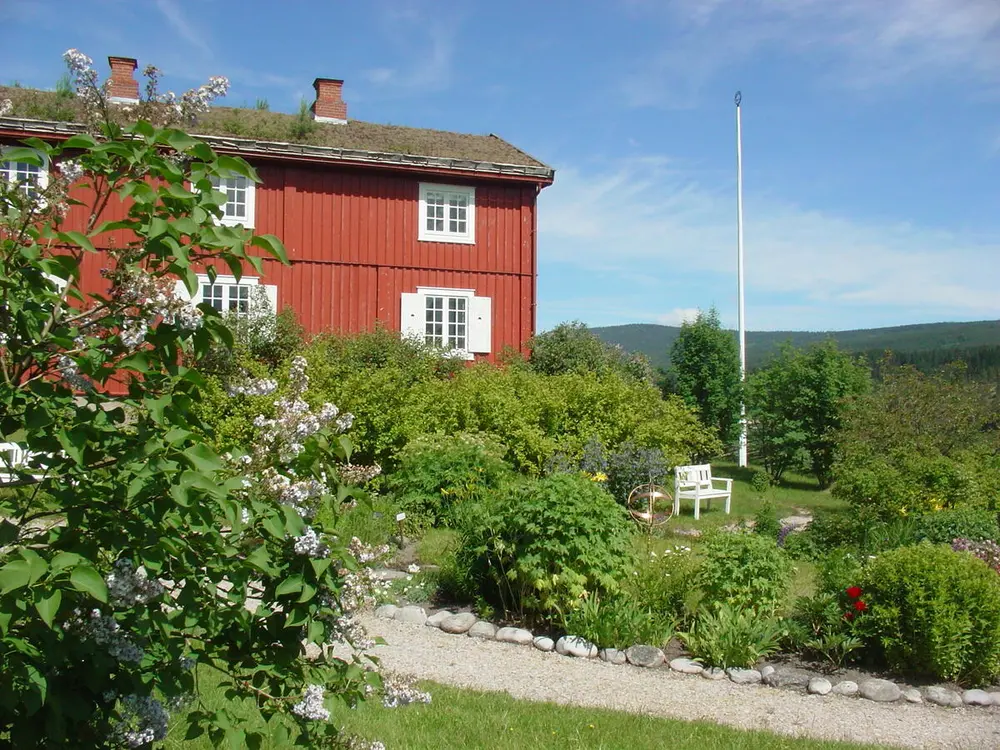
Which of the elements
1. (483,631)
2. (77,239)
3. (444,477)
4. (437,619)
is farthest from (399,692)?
(444,477)

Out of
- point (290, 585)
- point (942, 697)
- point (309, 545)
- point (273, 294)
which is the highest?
point (273, 294)

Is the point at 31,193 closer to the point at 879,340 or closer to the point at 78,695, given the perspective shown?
the point at 78,695

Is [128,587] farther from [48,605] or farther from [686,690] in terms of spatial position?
[686,690]

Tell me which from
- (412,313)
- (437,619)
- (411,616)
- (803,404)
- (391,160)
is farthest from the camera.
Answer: (412,313)

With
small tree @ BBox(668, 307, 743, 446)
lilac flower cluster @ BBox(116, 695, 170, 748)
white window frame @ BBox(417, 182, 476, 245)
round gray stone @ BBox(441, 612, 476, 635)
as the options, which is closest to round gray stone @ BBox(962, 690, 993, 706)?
round gray stone @ BBox(441, 612, 476, 635)

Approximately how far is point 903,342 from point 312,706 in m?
56.9

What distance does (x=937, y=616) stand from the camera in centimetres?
600

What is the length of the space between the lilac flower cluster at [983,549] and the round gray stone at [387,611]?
4709mm

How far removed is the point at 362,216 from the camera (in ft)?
63.2

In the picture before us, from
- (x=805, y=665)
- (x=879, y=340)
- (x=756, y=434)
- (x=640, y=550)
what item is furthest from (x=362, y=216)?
(x=879, y=340)

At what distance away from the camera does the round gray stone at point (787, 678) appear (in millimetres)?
6023

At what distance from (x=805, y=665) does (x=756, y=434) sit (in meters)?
13.9

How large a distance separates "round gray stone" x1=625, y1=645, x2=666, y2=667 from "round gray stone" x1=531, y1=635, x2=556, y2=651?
566 millimetres

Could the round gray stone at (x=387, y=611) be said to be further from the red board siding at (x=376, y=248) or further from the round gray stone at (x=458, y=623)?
the red board siding at (x=376, y=248)
